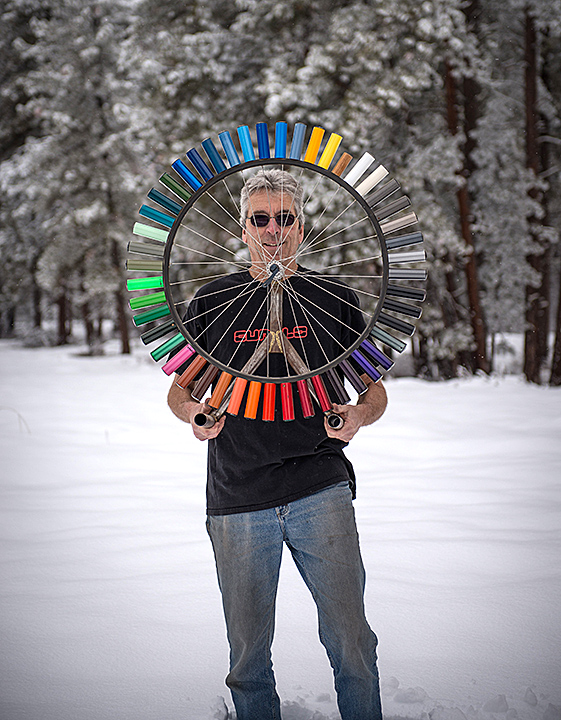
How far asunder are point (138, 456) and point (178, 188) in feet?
15.2

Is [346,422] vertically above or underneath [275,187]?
underneath

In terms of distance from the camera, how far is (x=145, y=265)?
1914 mm

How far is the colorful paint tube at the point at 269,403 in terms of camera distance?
1.89 meters

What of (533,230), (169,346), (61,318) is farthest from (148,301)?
(61,318)

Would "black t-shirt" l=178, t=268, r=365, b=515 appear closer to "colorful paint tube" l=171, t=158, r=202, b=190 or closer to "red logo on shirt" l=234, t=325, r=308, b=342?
"red logo on shirt" l=234, t=325, r=308, b=342

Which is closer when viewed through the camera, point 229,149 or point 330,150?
point 330,150

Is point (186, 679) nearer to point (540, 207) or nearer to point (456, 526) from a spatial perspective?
point (456, 526)

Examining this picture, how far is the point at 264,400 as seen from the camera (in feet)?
6.24

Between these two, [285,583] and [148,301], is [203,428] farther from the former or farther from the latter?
[285,583]

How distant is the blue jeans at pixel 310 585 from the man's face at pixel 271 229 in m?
0.74

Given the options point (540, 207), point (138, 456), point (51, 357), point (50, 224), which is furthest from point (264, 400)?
point (51, 357)

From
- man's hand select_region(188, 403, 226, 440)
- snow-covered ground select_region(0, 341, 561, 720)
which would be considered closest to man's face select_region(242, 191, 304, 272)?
man's hand select_region(188, 403, 226, 440)

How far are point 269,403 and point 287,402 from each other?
0.19 feet

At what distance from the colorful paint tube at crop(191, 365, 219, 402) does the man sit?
0.18ft
